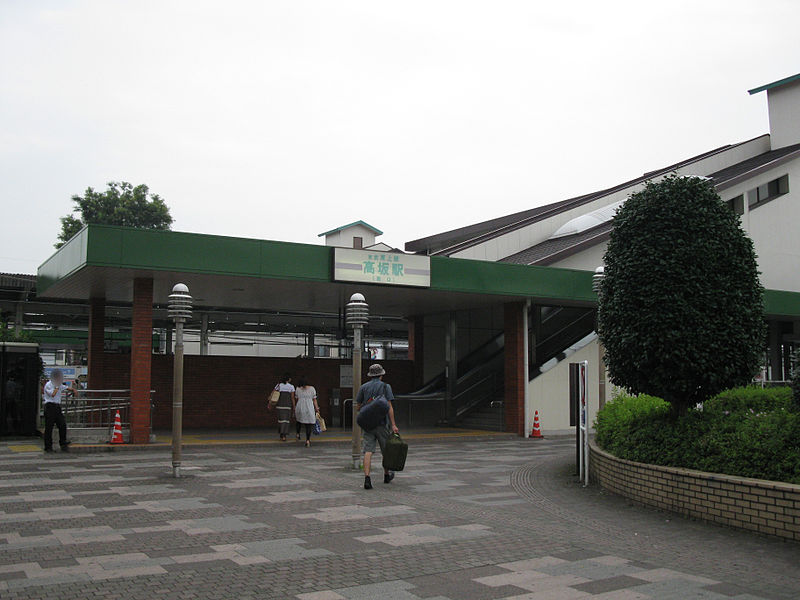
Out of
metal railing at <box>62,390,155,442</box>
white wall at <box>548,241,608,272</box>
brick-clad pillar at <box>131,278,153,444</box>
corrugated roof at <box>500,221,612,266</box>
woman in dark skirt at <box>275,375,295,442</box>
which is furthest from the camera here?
white wall at <box>548,241,608,272</box>

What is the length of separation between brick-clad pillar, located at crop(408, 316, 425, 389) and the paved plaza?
14.3 metres

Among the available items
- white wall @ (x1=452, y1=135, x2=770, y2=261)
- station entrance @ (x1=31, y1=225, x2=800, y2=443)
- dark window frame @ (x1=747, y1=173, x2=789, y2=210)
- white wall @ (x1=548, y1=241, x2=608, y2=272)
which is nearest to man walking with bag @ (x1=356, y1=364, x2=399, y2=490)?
station entrance @ (x1=31, y1=225, x2=800, y2=443)

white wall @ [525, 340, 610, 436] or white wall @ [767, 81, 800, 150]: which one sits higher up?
white wall @ [767, 81, 800, 150]

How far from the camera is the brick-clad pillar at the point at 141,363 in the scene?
17.0 metres

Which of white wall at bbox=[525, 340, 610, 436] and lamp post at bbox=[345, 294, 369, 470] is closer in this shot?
lamp post at bbox=[345, 294, 369, 470]

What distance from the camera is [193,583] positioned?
6035 mm

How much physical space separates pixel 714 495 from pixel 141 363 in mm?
12448

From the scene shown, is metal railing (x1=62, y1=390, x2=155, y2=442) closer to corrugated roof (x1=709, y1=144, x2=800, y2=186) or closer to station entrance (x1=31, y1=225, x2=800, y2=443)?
station entrance (x1=31, y1=225, x2=800, y2=443)

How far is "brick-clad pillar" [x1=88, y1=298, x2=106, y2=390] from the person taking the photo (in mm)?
21203

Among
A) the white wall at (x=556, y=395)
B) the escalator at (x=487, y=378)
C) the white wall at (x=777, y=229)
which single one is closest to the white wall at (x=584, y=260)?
the escalator at (x=487, y=378)

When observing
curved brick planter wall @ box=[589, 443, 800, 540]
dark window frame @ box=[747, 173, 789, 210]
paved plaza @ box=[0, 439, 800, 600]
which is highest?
dark window frame @ box=[747, 173, 789, 210]

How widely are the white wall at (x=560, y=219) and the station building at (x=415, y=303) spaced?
0.26 ft

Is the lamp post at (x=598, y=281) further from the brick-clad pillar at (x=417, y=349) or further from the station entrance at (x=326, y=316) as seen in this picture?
the brick-clad pillar at (x=417, y=349)

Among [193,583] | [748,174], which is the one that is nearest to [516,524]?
[193,583]
